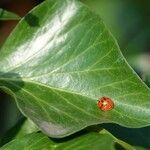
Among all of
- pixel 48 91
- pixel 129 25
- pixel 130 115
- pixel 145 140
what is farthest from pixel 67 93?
pixel 129 25

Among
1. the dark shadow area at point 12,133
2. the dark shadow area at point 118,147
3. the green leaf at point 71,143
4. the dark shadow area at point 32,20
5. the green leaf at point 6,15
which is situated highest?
the green leaf at point 6,15

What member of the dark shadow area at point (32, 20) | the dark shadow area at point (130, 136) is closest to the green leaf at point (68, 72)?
the dark shadow area at point (32, 20)

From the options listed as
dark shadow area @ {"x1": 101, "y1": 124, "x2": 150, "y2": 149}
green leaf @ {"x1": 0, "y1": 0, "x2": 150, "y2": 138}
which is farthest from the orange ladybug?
dark shadow area @ {"x1": 101, "y1": 124, "x2": 150, "y2": 149}

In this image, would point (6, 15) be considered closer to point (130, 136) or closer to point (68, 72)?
point (68, 72)

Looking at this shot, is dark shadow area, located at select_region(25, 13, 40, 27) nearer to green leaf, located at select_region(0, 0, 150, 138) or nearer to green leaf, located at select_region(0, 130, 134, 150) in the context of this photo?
green leaf, located at select_region(0, 0, 150, 138)

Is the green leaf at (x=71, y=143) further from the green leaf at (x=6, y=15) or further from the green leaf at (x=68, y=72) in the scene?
the green leaf at (x=6, y=15)
